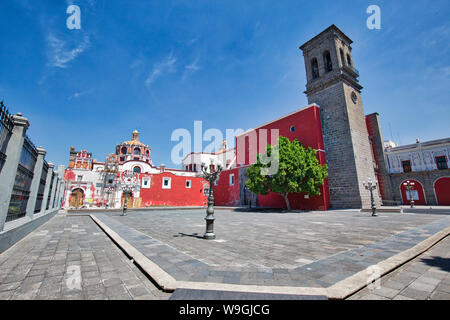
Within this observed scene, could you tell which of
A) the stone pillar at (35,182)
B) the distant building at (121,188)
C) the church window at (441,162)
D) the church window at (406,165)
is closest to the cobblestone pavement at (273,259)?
the stone pillar at (35,182)

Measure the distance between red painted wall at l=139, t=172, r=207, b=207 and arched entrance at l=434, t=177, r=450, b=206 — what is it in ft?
91.8

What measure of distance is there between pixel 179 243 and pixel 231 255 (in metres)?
1.67

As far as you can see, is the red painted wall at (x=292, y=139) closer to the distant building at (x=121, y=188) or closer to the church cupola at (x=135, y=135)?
the distant building at (x=121, y=188)

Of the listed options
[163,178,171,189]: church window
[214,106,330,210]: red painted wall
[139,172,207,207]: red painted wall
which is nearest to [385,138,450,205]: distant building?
[214,106,330,210]: red painted wall

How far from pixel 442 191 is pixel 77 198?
41.2m

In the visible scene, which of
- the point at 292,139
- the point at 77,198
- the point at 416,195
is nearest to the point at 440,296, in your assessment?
the point at 292,139

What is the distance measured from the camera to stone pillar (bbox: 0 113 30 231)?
4.09 meters

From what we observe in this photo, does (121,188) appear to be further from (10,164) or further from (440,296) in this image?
(440,296)

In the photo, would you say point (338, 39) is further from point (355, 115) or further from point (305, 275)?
point (305, 275)

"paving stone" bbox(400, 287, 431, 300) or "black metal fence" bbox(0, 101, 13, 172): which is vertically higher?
"black metal fence" bbox(0, 101, 13, 172)

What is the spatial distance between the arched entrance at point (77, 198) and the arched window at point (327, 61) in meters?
31.9

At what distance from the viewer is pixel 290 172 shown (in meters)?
16.2

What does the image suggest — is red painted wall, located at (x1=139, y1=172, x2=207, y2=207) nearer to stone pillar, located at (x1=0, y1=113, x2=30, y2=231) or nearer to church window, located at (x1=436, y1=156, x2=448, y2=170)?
stone pillar, located at (x1=0, y1=113, x2=30, y2=231)

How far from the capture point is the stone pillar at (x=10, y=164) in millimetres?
4086
